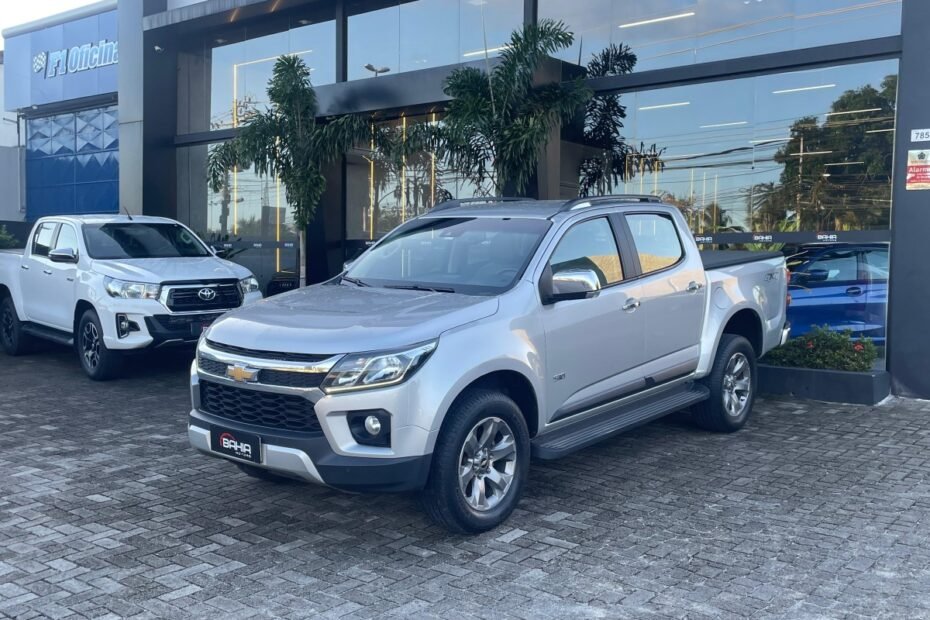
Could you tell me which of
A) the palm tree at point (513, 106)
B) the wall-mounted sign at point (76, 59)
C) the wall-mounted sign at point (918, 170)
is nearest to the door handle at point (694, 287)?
the wall-mounted sign at point (918, 170)

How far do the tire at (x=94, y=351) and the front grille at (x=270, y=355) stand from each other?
5.02 meters

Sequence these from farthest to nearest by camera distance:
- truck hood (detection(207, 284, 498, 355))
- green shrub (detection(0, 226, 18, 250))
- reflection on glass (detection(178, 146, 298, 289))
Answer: green shrub (detection(0, 226, 18, 250)) < reflection on glass (detection(178, 146, 298, 289)) < truck hood (detection(207, 284, 498, 355))

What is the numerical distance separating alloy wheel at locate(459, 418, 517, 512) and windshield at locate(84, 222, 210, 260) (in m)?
6.69

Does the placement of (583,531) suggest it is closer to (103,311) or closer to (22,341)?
(103,311)

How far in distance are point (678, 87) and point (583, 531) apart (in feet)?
22.9

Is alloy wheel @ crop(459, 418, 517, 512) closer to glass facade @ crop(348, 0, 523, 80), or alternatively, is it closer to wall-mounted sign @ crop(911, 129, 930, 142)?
wall-mounted sign @ crop(911, 129, 930, 142)

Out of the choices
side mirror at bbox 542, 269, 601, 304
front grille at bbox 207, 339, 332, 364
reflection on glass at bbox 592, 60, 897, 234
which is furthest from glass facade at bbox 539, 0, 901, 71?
front grille at bbox 207, 339, 332, 364

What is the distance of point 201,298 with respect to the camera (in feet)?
32.1

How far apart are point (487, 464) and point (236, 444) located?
4.54 feet

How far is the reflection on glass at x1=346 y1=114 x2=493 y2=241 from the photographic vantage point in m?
13.1

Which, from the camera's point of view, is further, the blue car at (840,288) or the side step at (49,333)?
the side step at (49,333)

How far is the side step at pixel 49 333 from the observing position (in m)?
10.5

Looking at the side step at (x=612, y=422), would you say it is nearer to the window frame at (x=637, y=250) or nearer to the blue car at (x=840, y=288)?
the window frame at (x=637, y=250)

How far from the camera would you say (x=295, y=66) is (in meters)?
12.7
